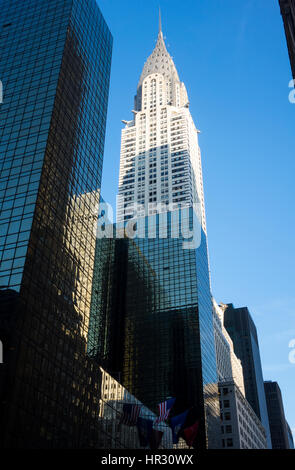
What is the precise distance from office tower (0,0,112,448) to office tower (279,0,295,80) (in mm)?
41607

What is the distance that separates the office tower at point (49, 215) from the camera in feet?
206

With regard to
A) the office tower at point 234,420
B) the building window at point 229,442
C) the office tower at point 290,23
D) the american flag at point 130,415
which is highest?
the office tower at point 290,23

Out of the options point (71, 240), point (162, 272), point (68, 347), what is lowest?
point (68, 347)

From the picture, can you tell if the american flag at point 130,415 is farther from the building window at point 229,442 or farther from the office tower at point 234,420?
the building window at point 229,442

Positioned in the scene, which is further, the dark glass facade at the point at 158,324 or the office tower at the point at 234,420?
the office tower at the point at 234,420

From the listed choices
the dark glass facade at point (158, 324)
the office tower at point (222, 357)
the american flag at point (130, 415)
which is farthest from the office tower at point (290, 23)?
the office tower at point (222, 357)

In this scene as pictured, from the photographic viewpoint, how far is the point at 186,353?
13112 centimetres

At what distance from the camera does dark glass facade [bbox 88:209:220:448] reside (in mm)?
127500

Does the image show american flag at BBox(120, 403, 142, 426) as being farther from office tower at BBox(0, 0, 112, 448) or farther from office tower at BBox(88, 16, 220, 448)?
office tower at BBox(88, 16, 220, 448)

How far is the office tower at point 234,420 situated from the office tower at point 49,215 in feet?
246

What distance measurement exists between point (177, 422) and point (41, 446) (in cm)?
1720
